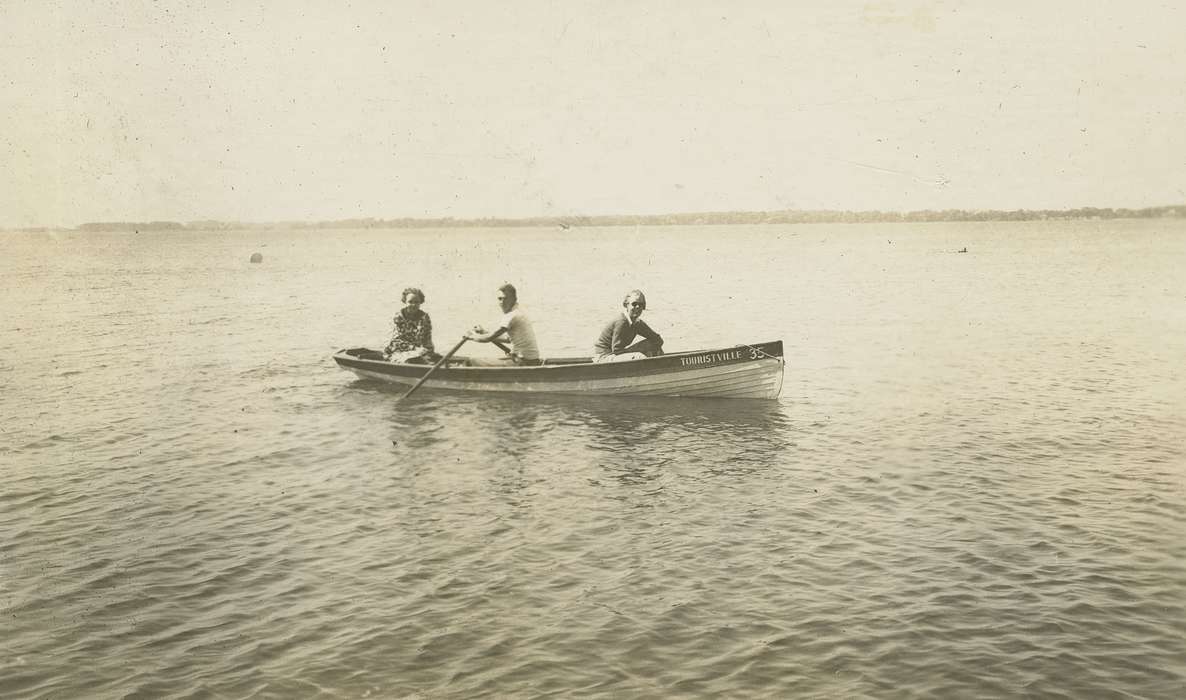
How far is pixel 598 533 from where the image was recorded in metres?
10.5

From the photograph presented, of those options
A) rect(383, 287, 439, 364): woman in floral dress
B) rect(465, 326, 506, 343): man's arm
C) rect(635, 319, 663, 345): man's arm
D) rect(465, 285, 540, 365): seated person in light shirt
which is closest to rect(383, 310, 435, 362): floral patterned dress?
rect(383, 287, 439, 364): woman in floral dress

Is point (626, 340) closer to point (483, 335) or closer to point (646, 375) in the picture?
point (646, 375)

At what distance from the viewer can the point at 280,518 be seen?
1117cm

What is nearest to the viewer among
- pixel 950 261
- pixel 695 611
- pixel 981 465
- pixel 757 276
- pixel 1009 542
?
pixel 695 611

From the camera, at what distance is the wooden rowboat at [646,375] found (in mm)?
17359

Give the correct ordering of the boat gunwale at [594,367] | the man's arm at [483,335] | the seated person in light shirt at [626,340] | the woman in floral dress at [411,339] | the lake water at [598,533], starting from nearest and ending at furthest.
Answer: the lake water at [598,533] < the boat gunwale at [594,367] < the seated person in light shirt at [626,340] < the man's arm at [483,335] < the woman in floral dress at [411,339]

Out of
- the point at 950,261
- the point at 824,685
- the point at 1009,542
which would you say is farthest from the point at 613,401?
the point at 950,261

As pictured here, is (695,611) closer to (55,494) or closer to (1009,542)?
(1009,542)

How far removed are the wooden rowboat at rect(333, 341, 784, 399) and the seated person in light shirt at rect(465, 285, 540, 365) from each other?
0.36 m

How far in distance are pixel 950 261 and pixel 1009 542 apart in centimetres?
7059

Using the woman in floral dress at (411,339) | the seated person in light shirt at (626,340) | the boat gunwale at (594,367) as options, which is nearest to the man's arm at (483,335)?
the boat gunwale at (594,367)

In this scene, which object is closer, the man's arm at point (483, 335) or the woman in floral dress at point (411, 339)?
the man's arm at point (483, 335)

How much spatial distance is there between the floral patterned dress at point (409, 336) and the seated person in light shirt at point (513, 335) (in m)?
1.27

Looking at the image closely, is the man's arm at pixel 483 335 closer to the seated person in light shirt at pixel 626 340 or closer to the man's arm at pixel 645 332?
the seated person in light shirt at pixel 626 340
